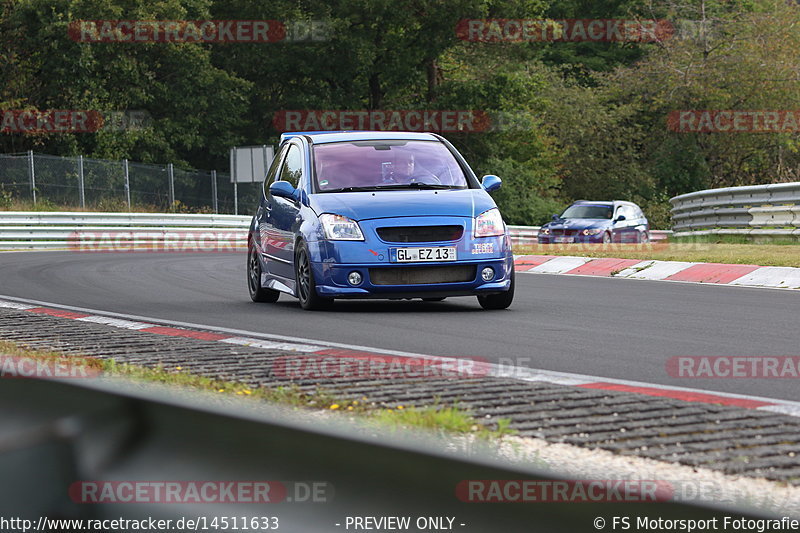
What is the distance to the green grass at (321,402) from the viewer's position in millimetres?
4508

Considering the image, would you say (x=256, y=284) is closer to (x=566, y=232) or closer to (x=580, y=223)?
(x=566, y=232)

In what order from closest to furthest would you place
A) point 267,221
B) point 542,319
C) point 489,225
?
1. point 542,319
2. point 489,225
3. point 267,221

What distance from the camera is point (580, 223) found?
31.7 m

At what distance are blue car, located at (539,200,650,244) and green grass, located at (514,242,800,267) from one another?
7813mm

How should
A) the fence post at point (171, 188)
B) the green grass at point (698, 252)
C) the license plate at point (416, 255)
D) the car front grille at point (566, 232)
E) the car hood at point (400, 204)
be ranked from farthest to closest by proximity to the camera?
the fence post at point (171, 188) < the car front grille at point (566, 232) < the green grass at point (698, 252) < the car hood at point (400, 204) < the license plate at point (416, 255)

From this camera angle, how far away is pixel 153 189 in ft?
127

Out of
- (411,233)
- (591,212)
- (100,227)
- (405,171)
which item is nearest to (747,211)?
(591,212)

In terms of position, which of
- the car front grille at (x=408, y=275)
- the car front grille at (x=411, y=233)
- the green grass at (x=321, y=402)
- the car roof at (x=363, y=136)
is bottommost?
the car front grille at (x=408, y=275)

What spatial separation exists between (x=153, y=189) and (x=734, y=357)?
32.6 meters

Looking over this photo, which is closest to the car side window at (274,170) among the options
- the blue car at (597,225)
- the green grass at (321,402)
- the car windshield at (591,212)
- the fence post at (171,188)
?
the green grass at (321,402)

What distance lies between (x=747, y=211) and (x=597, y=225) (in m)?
9.09

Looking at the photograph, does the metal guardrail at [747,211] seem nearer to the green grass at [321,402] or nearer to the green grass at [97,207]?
the green grass at [321,402]

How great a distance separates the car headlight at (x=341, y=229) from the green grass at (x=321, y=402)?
13.8 feet

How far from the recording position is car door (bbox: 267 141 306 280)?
1220 cm
